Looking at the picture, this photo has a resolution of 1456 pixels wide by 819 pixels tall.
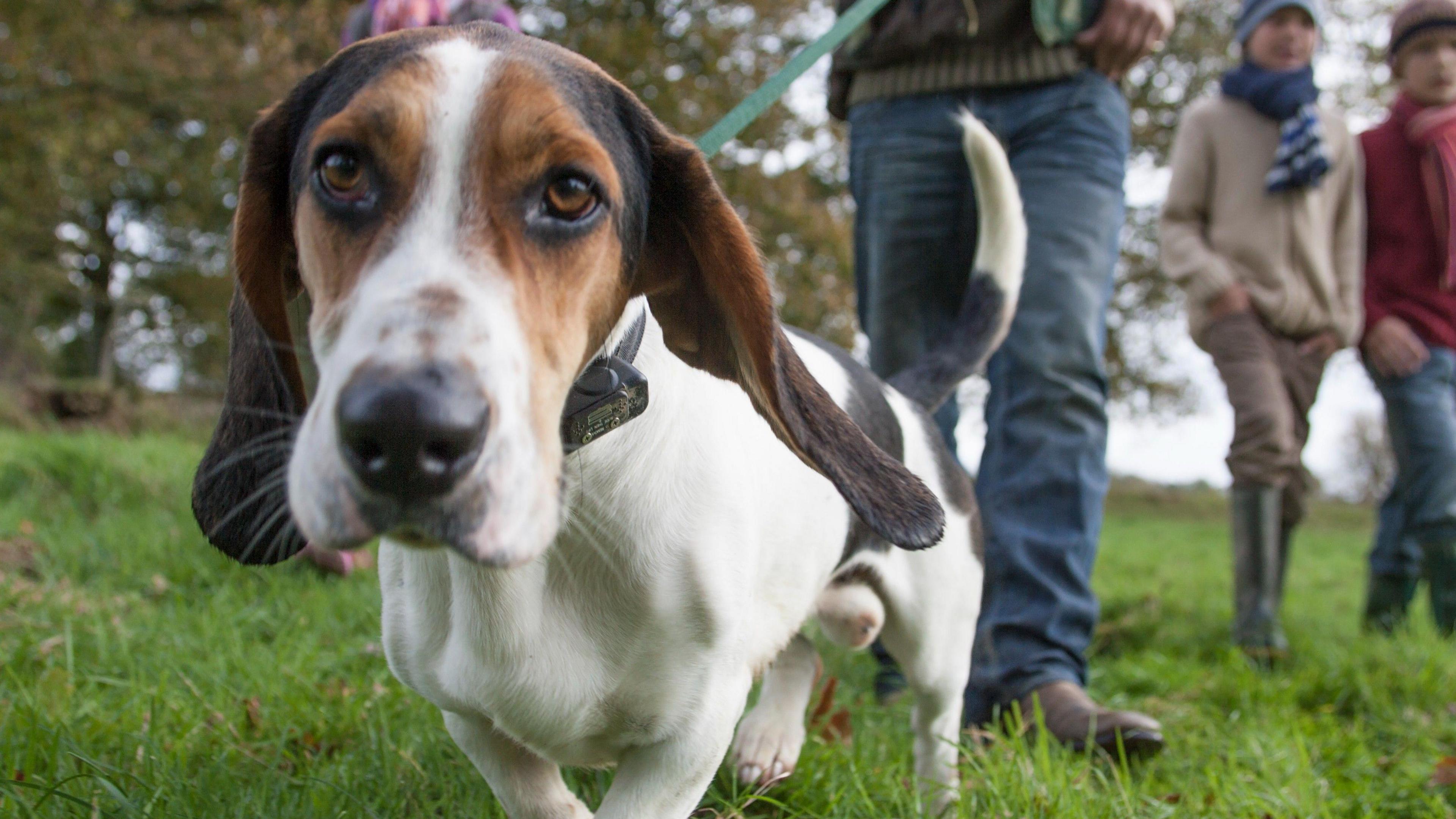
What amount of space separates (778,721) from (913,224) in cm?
165

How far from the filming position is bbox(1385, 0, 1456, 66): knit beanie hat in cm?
505

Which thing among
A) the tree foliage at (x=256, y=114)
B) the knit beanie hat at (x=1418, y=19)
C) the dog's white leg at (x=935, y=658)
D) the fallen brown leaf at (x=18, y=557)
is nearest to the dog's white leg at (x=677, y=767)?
the dog's white leg at (x=935, y=658)

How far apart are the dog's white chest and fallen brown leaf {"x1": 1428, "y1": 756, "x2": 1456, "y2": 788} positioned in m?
2.18

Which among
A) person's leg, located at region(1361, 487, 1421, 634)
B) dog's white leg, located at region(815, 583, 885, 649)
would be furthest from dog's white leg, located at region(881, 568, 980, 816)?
person's leg, located at region(1361, 487, 1421, 634)

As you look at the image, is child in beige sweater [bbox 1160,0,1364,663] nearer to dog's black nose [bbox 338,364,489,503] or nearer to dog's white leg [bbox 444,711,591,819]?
dog's white leg [bbox 444,711,591,819]

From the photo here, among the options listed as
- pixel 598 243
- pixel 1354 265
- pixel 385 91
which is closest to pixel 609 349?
pixel 598 243

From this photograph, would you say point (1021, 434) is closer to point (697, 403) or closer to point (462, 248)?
point (697, 403)

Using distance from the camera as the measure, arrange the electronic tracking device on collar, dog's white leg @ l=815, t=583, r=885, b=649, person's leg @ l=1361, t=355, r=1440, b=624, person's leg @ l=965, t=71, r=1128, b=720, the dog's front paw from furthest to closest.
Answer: person's leg @ l=1361, t=355, r=1440, b=624 < person's leg @ l=965, t=71, r=1128, b=720 < dog's white leg @ l=815, t=583, r=885, b=649 < the dog's front paw < the electronic tracking device on collar

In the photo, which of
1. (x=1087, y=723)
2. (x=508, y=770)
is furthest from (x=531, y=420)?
(x=1087, y=723)

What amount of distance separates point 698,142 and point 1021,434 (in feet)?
5.60

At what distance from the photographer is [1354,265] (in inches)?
201

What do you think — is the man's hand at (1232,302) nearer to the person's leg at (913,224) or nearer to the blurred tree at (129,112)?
the person's leg at (913,224)

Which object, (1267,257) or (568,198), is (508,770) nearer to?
(568,198)

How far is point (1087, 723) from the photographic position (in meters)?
2.86
